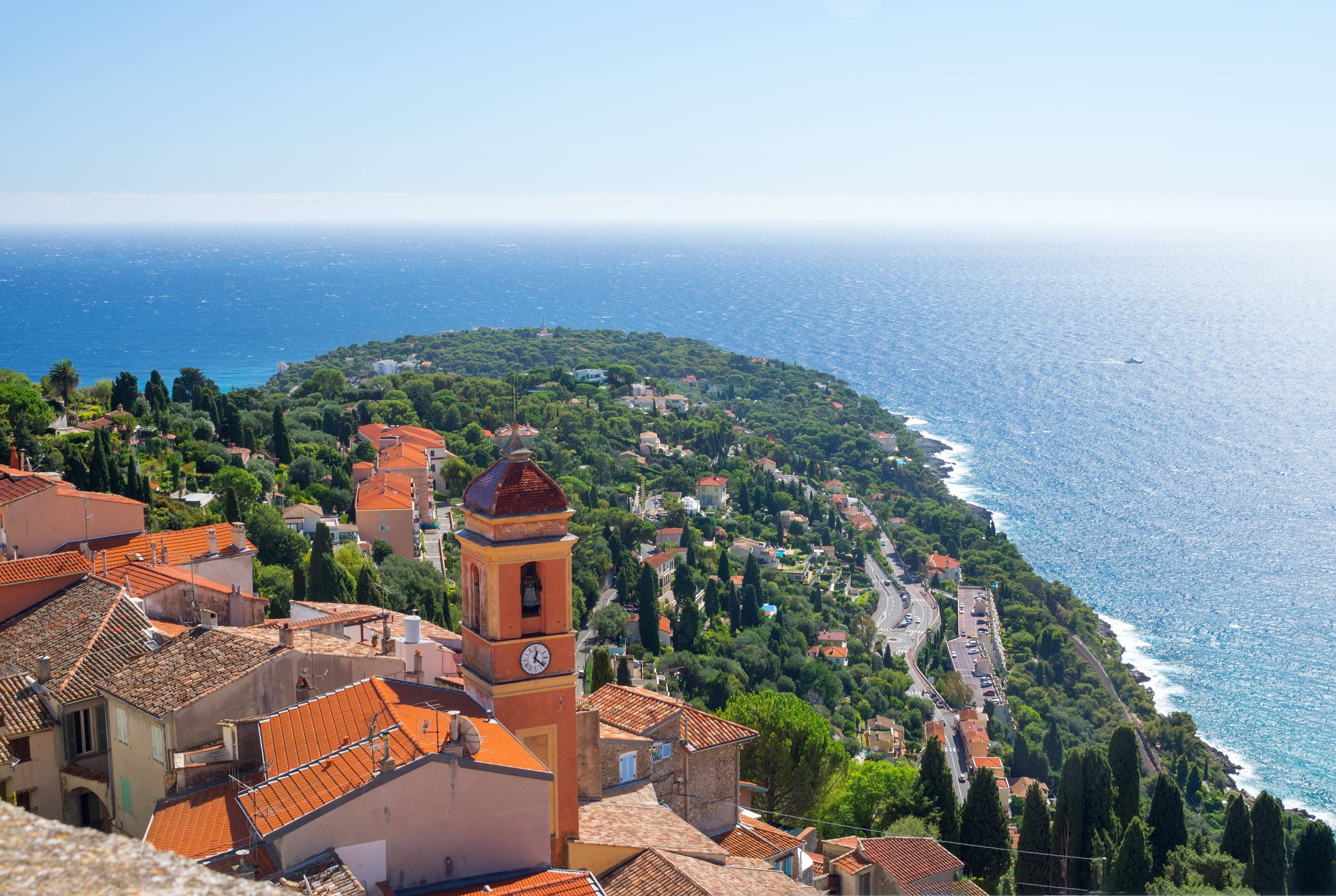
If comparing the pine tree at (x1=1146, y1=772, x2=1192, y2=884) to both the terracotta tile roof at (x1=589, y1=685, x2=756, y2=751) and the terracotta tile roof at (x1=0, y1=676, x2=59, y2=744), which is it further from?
the terracotta tile roof at (x1=0, y1=676, x2=59, y2=744)

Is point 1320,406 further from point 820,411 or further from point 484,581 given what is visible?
point 484,581

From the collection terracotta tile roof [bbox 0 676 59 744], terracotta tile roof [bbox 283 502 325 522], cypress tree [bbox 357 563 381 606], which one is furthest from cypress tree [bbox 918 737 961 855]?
terracotta tile roof [bbox 283 502 325 522]

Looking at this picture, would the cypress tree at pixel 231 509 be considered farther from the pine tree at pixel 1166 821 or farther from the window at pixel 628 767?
the pine tree at pixel 1166 821

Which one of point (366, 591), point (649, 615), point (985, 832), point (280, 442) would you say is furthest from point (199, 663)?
point (280, 442)

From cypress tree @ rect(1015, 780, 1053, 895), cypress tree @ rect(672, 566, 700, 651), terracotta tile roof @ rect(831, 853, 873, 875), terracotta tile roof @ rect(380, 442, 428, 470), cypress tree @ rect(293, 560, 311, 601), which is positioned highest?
cypress tree @ rect(293, 560, 311, 601)

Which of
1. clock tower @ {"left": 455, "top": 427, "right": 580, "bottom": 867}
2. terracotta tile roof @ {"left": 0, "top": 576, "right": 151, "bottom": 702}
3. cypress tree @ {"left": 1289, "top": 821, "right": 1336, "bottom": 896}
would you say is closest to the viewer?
clock tower @ {"left": 455, "top": 427, "right": 580, "bottom": 867}

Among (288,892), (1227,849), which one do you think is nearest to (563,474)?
(1227,849)

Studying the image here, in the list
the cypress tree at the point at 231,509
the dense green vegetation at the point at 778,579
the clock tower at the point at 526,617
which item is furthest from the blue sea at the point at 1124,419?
the clock tower at the point at 526,617
